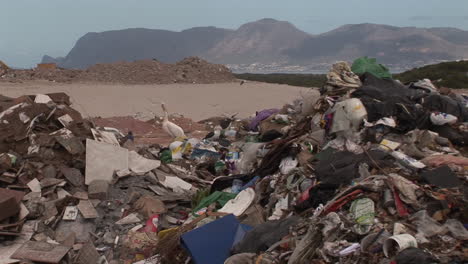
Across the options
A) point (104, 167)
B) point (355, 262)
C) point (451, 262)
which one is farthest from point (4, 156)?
point (451, 262)

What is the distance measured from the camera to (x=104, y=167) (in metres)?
5.77

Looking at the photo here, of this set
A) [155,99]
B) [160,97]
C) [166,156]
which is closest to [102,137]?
[166,156]

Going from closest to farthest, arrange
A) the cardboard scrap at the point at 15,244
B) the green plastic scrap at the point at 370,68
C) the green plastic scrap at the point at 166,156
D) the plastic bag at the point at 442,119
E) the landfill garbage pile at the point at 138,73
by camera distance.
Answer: the cardboard scrap at the point at 15,244, the plastic bag at the point at 442,119, the green plastic scrap at the point at 370,68, the green plastic scrap at the point at 166,156, the landfill garbage pile at the point at 138,73

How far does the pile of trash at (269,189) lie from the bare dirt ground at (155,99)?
18.6ft

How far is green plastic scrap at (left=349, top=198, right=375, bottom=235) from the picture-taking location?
3432 millimetres

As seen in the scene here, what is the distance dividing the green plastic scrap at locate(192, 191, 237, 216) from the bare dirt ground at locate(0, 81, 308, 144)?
659 centimetres

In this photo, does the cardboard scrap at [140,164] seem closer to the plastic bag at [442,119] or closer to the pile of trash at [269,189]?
the pile of trash at [269,189]

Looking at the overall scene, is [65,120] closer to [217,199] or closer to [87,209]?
[87,209]

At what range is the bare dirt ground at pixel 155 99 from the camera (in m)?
14.0

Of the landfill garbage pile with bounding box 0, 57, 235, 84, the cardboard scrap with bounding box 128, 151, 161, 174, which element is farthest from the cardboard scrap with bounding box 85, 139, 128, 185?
the landfill garbage pile with bounding box 0, 57, 235, 84

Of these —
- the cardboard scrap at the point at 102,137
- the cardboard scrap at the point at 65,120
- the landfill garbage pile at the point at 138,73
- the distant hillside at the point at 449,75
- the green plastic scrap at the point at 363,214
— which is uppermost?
the cardboard scrap at the point at 65,120

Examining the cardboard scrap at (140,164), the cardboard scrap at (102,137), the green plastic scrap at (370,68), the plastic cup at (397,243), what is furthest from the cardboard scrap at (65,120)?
the plastic cup at (397,243)

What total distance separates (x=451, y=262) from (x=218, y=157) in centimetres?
502

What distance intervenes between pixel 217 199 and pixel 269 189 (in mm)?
668
